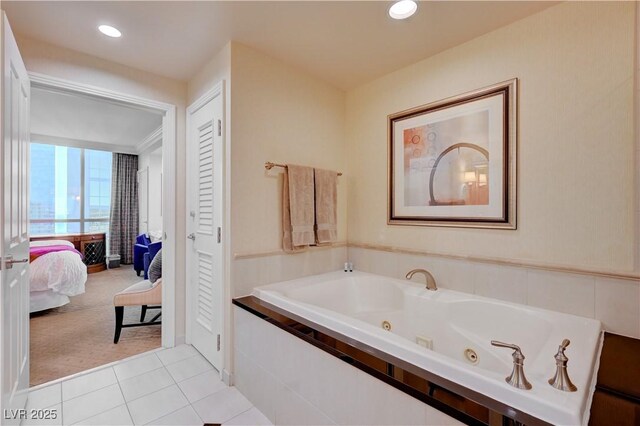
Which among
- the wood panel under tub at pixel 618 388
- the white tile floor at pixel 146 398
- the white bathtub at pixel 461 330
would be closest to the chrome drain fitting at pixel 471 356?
the white bathtub at pixel 461 330

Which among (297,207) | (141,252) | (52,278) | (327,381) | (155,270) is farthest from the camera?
(141,252)

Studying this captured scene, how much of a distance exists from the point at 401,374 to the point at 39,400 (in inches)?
87.6

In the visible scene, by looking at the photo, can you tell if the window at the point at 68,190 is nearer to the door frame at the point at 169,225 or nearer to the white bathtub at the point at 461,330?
the door frame at the point at 169,225

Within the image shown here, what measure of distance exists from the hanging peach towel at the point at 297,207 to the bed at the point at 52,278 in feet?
9.51

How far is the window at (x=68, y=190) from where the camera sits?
5.17 meters

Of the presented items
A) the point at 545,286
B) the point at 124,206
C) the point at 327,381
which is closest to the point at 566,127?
the point at 545,286

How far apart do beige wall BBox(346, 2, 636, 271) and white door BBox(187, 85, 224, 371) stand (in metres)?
1.61

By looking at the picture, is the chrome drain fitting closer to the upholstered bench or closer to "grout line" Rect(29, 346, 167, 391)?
"grout line" Rect(29, 346, 167, 391)

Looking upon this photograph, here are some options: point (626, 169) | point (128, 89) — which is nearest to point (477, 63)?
point (626, 169)

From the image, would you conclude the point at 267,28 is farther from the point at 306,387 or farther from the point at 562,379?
the point at 562,379

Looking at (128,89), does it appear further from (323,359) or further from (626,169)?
(626,169)

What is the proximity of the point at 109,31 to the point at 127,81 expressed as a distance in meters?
0.49

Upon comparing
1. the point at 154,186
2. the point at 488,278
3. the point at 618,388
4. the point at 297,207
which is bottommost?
the point at 618,388

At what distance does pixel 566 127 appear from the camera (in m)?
1.60
